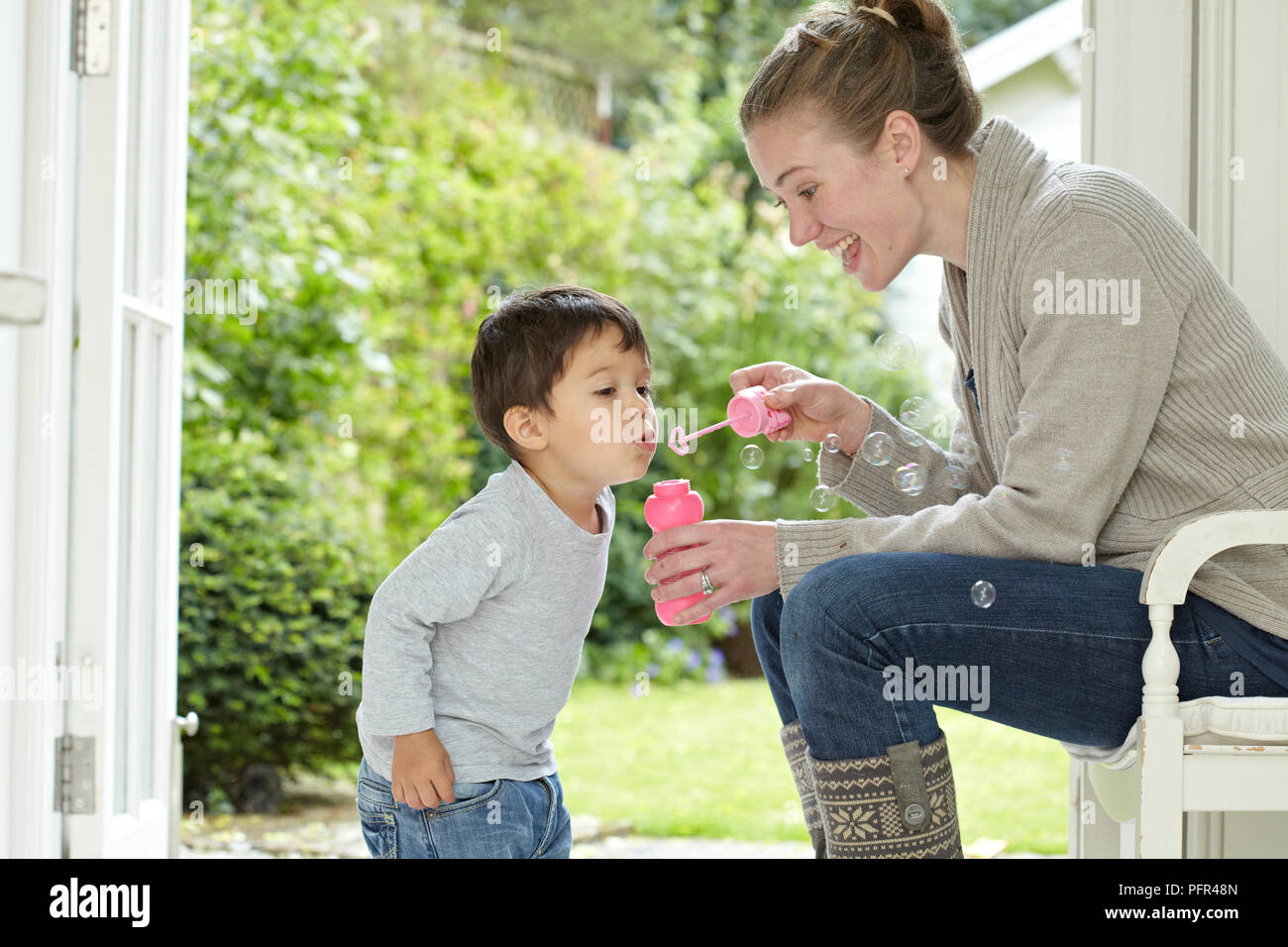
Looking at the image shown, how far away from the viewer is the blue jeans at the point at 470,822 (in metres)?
1.49

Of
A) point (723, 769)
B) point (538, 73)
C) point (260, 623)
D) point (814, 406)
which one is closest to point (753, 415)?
point (814, 406)

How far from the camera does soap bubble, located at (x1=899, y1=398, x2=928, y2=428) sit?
6.27 ft

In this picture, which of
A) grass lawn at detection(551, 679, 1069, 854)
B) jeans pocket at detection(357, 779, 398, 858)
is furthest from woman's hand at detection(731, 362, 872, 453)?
grass lawn at detection(551, 679, 1069, 854)

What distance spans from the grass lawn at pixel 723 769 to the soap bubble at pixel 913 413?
66.4 inches

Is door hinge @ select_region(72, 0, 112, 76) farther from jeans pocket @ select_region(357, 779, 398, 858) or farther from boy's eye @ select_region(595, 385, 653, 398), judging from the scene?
jeans pocket @ select_region(357, 779, 398, 858)

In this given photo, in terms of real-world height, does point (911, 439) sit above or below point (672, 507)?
above

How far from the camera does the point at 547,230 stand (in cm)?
532

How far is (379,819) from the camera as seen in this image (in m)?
1.54

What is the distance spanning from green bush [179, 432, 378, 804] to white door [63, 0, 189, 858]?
3.54ft

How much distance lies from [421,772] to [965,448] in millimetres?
910

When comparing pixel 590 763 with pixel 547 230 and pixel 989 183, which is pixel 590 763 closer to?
pixel 547 230

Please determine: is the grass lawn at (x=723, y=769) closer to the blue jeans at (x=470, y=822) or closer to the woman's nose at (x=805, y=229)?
the blue jeans at (x=470, y=822)

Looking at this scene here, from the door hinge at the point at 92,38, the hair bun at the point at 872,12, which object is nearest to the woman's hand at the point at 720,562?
the hair bun at the point at 872,12

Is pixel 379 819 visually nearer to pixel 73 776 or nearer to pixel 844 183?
pixel 73 776
